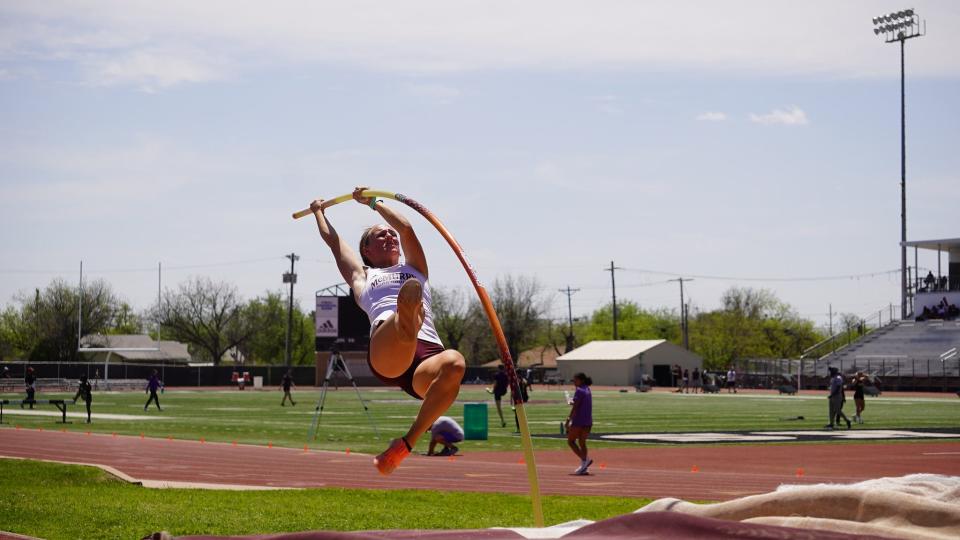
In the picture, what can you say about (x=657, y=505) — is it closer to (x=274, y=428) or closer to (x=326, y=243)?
(x=326, y=243)

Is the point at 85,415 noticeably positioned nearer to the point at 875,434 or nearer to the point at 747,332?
the point at 875,434

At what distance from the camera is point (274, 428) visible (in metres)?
31.9

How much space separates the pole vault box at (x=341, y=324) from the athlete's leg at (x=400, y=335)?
6705 cm

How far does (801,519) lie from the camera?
Result: 555cm

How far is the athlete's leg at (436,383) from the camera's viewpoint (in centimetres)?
707

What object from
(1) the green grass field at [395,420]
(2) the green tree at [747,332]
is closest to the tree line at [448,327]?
(2) the green tree at [747,332]

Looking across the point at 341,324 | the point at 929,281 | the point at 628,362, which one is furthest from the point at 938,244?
the point at 341,324

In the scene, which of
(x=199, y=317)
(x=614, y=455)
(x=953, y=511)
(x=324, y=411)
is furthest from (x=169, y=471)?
(x=199, y=317)

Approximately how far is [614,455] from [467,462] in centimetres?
331

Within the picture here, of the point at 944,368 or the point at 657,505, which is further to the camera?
the point at 944,368

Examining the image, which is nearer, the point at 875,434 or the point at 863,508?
the point at 863,508

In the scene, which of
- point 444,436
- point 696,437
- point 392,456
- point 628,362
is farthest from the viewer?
point 628,362

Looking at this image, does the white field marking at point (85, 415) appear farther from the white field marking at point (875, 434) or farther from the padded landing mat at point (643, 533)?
the padded landing mat at point (643, 533)

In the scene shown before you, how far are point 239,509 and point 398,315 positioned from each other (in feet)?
19.1
